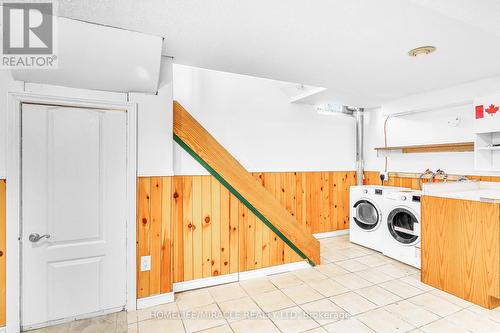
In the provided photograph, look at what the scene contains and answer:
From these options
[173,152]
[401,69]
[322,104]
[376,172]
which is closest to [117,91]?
[173,152]

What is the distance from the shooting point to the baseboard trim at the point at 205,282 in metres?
2.63

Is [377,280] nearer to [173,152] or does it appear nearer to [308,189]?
[308,189]

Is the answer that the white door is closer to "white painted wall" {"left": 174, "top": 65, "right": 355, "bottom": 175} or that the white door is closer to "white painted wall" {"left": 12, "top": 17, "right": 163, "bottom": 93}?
"white painted wall" {"left": 12, "top": 17, "right": 163, "bottom": 93}

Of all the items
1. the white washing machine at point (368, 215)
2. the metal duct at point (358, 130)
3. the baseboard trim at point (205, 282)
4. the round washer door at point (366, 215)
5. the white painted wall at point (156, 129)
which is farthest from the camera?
the metal duct at point (358, 130)

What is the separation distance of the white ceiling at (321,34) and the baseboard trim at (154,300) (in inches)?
88.9

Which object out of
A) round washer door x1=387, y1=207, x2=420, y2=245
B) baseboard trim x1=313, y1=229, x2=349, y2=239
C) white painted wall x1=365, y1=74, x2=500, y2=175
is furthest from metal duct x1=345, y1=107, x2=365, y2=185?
round washer door x1=387, y1=207, x2=420, y2=245

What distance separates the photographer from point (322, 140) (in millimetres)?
4254

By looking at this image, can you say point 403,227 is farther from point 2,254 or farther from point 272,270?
point 2,254

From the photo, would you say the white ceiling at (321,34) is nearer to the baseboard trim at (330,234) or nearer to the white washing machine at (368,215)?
the white washing machine at (368,215)

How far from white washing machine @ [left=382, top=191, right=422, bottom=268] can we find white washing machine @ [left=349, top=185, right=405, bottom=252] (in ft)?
0.32

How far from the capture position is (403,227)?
10.7 ft

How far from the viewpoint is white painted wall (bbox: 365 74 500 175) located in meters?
3.19

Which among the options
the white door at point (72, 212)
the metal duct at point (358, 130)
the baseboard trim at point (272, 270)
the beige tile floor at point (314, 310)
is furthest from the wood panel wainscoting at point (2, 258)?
the metal duct at point (358, 130)

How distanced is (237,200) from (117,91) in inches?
64.1
